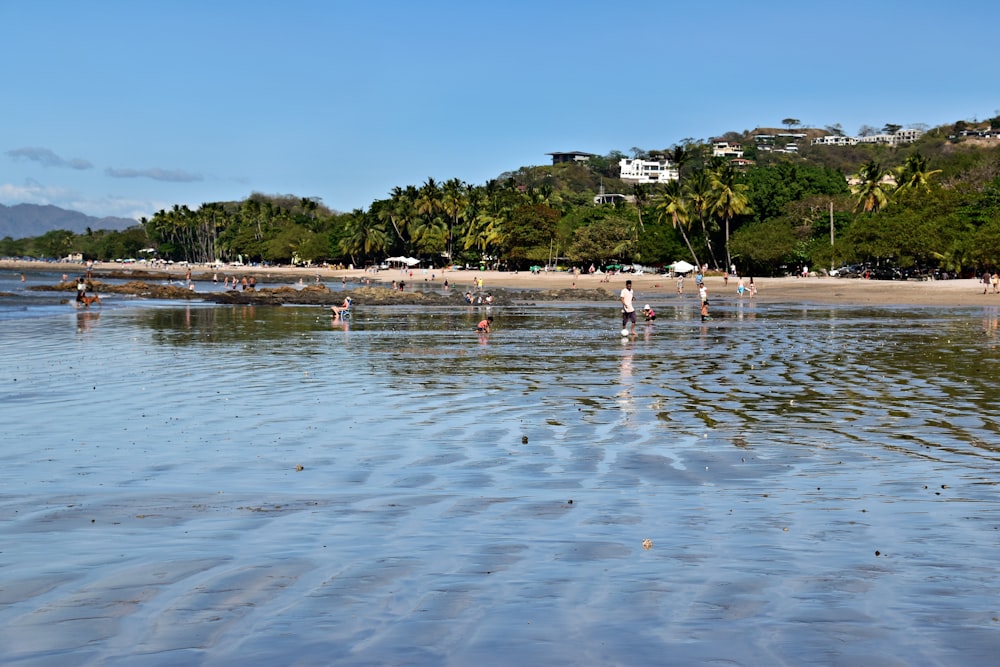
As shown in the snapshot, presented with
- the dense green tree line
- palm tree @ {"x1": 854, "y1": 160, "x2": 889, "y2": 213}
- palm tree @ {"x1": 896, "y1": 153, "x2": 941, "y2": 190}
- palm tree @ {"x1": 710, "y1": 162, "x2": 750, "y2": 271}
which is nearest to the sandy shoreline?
the dense green tree line

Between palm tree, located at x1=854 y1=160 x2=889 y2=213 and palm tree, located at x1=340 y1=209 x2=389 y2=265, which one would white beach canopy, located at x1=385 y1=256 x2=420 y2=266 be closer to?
palm tree, located at x1=340 y1=209 x2=389 y2=265

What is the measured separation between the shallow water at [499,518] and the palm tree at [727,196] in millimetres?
89115

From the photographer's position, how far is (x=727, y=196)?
10938cm

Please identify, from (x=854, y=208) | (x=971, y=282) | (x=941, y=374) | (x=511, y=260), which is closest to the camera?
(x=941, y=374)

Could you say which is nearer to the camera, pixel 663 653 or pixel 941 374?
pixel 663 653

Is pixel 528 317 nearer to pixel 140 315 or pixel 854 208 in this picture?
pixel 140 315

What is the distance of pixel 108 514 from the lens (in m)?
9.48

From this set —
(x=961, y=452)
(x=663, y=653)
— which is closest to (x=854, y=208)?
(x=961, y=452)

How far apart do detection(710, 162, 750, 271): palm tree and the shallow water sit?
8912 cm

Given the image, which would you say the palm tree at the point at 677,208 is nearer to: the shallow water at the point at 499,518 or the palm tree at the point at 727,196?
the palm tree at the point at 727,196

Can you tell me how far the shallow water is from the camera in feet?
20.3

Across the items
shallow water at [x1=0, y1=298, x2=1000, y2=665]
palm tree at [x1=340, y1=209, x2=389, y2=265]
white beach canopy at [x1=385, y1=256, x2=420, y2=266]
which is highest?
palm tree at [x1=340, y1=209, x2=389, y2=265]

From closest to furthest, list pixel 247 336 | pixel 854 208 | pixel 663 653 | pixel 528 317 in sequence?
pixel 663 653 → pixel 247 336 → pixel 528 317 → pixel 854 208

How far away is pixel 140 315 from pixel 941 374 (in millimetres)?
39702
